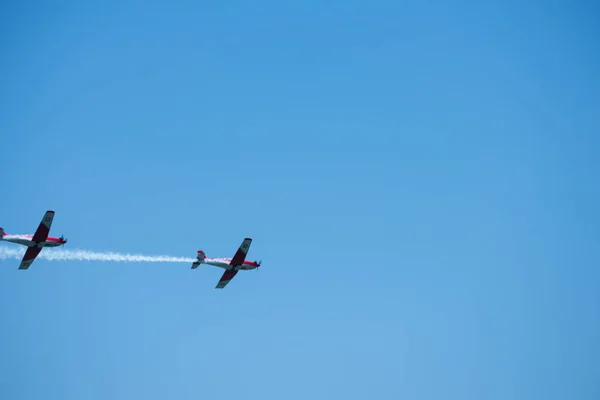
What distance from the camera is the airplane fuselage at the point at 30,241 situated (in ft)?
278

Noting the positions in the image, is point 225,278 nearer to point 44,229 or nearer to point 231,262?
point 231,262

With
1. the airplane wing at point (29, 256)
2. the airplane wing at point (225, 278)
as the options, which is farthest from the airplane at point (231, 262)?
the airplane wing at point (29, 256)

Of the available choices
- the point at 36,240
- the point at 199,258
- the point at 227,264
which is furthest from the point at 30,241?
the point at 227,264

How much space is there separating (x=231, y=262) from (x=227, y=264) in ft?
1.61

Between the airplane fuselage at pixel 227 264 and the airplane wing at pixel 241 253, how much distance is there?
53 cm

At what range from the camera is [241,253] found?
93.8m

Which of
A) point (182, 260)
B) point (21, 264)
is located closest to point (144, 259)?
point (182, 260)

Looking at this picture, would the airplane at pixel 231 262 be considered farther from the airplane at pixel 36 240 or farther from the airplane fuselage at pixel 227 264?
the airplane at pixel 36 240

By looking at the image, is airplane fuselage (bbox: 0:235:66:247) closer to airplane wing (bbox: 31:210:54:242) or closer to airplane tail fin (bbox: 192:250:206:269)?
airplane wing (bbox: 31:210:54:242)

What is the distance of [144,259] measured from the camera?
84688 mm

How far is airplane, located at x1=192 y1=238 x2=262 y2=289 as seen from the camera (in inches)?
3656

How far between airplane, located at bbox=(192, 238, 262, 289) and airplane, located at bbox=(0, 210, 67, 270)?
46.8 feet

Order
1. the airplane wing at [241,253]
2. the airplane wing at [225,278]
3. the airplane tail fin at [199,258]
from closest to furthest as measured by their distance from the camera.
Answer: the airplane tail fin at [199,258] → the airplane wing at [241,253] → the airplane wing at [225,278]

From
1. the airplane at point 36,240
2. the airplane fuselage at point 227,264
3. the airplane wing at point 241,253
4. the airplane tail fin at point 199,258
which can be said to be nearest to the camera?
the airplane at point 36,240
